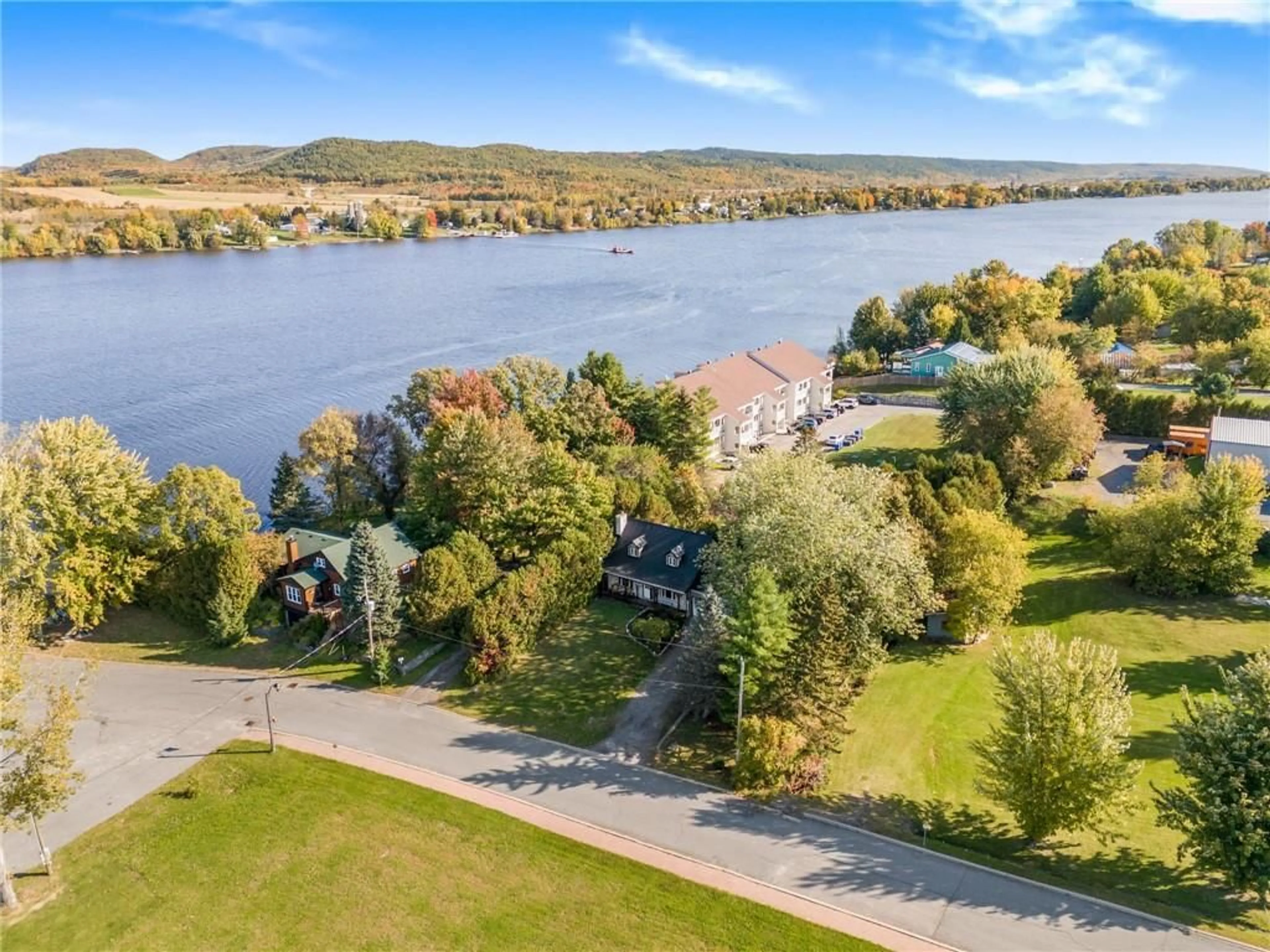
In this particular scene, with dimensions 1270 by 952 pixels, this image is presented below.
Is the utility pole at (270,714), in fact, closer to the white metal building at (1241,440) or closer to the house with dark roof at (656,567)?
the house with dark roof at (656,567)

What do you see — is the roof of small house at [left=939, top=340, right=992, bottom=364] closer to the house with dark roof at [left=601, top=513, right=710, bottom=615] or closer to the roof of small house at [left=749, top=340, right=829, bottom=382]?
the roof of small house at [left=749, top=340, right=829, bottom=382]

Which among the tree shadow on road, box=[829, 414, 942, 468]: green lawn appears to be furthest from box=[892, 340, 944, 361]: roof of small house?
the tree shadow on road

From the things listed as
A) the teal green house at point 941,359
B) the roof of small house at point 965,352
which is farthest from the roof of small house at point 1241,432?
the teal green house at point 941,359

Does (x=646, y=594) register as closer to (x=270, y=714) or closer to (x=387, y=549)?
(x=387, y=549)

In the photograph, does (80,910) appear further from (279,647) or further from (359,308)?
(359,308)

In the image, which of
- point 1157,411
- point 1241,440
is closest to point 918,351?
point 1157,411

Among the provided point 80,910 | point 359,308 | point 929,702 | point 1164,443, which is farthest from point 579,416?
point 359,308
